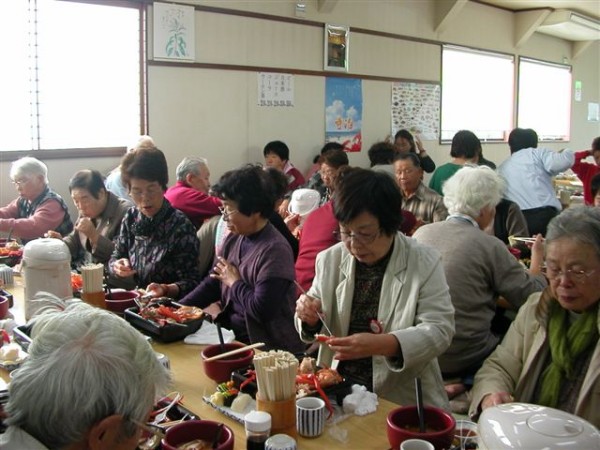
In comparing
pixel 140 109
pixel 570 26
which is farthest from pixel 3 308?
pixel 570 26

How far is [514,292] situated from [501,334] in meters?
0.45

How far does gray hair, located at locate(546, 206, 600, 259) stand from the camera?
152 cm

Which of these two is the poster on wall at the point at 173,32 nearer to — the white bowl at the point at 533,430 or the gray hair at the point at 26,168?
the gray hair at the point at 26,168

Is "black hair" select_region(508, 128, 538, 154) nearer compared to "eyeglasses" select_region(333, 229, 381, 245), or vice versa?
"eyeglasses" select_region(333, 229, 381, 245)

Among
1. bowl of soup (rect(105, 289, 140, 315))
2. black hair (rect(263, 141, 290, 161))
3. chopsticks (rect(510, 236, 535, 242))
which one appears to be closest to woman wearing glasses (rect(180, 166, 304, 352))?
bowl of soup (rect(105, 289, 140, 315))

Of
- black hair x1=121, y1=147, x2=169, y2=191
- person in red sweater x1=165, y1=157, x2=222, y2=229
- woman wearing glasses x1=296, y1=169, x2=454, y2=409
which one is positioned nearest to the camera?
woman wearing glasses x1=296, y1=169, x2=454, y2=409

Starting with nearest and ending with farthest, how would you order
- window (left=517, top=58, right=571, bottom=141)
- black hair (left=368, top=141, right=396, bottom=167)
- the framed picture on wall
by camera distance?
1. black hair (left=368, top=141, right=396, bottom=167)
2. the framed picture on wall
3. window (left=517, top=58, right=571, bottom=141)

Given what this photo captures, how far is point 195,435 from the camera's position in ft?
4.32

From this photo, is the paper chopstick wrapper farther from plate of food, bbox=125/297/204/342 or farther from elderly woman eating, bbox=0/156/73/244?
elderly woman eating, bbox=0/156/73/244

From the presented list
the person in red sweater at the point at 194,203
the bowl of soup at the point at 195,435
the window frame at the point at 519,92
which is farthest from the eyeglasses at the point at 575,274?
the window frame at the point at 519,92

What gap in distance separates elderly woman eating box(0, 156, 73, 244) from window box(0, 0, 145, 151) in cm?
57

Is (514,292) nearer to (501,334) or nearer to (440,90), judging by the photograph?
(501,334)

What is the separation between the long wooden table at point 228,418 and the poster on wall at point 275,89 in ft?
13.4

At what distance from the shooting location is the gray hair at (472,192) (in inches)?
96.1
